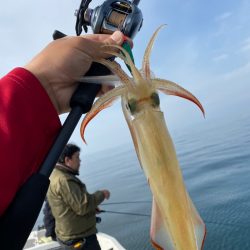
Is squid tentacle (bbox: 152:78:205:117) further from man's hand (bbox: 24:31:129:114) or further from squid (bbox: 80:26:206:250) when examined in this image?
man's hand (bbox: 24:31:129:114)

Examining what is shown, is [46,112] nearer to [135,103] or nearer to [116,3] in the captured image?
[135,103]

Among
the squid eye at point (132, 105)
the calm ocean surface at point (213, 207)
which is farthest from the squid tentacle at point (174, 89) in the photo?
the calm ocean surface at point (213, 207)

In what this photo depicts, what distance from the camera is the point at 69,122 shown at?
1668 millimetres

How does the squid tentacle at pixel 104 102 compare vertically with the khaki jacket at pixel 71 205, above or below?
above

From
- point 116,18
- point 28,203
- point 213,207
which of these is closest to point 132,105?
point 28,203

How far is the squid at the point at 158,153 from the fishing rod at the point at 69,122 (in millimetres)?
282

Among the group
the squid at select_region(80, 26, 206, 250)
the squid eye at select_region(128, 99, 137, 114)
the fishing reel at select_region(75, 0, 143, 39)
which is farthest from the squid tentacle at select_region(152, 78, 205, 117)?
the fishing reel at select_region(75, 0, 143, 39)

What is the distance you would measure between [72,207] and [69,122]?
16.5ft

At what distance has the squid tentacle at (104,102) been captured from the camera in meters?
1.35

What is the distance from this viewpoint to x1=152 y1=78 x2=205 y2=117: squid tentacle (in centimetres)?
134

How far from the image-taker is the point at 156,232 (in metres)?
1.14

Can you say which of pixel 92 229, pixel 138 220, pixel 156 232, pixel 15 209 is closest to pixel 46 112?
pixel 15 209

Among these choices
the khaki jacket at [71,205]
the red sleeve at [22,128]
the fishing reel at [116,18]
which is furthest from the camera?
the khaki jacket at [71,205]

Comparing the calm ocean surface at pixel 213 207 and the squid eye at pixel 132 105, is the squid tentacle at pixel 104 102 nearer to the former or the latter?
the squid eye at pixel 132 105
